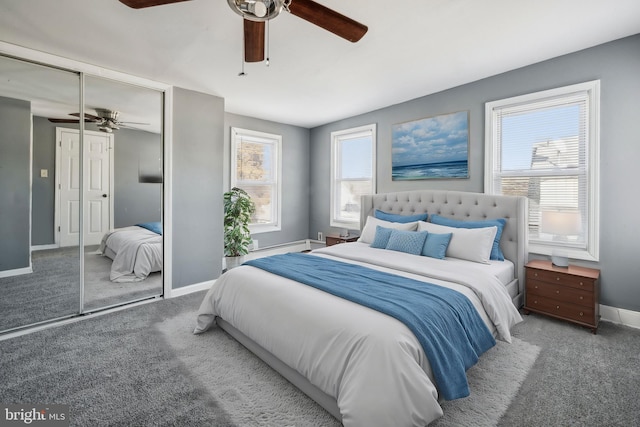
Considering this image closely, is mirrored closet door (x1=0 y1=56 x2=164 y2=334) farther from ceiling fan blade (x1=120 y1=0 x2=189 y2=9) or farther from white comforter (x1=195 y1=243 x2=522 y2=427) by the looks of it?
ceiling fan blade (x1=120 y1=0 x2=189 y2=9)

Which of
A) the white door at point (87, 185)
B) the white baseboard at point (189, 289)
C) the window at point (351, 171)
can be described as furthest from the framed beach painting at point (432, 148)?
the white door at point (87, 185)

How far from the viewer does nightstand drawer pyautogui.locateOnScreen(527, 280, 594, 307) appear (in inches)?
105

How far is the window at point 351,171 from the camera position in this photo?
16.4 ft

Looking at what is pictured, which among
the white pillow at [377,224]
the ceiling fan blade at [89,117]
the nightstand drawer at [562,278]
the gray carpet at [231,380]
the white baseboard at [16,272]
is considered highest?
the ceiling fan blade at [89,117]

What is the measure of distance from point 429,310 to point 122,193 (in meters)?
3.30

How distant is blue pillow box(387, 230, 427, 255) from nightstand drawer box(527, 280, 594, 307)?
1104 mm

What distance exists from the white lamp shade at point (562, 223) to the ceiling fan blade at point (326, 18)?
2430 mm

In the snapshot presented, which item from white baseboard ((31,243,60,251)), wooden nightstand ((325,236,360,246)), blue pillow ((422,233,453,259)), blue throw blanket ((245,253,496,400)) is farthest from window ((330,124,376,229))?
white baseboard ((31,243,60,251))

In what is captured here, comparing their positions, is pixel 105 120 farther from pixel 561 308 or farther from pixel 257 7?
pixel 561 308

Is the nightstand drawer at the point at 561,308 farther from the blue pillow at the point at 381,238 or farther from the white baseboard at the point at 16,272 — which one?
the white baseboard at the point at 16,272

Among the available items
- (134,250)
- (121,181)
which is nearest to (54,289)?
(134,250)

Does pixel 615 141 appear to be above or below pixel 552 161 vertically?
above

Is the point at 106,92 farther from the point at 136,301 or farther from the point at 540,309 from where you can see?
the point at 540,309

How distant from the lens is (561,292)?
2801 millimetres
